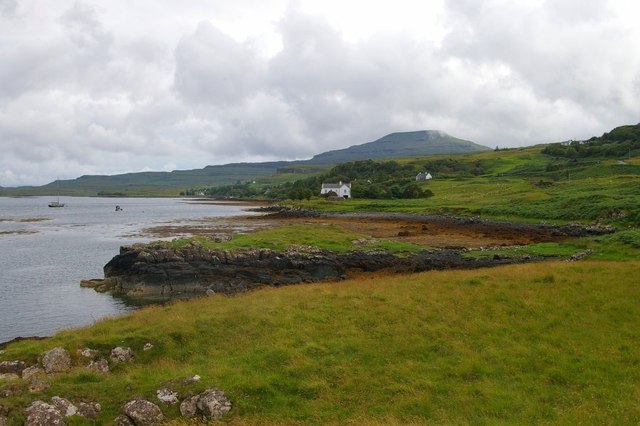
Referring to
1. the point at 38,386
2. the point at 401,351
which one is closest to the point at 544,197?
the point at 401,351

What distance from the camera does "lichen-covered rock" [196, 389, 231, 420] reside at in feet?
52.4

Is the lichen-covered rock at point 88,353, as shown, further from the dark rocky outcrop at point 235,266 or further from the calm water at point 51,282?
the dark rocky outcrop at point 235,266

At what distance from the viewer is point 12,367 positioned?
66.2 feet

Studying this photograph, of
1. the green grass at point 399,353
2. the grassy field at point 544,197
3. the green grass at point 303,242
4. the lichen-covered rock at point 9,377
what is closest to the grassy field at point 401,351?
the green grass at point 399,353

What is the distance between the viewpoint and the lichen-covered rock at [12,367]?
65.6 ft

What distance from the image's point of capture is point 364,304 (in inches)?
1021

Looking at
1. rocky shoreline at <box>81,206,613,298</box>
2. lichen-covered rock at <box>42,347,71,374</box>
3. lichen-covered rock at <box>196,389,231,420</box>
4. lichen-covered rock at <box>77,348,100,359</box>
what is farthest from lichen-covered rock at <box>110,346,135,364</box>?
rocky shoreline at <box>81,206,613,298</box>

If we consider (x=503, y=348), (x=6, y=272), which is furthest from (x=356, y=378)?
(x=6, y=272)

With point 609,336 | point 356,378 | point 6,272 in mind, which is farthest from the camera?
point 6,272

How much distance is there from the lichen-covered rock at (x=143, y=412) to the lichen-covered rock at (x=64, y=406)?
1.54 m

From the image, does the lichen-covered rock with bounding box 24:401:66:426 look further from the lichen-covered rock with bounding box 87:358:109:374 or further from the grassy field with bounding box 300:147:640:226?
the grassy field with bounding box 300:147:640:226

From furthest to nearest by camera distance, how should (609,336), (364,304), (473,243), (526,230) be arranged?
(526,230), (473,243), (364,304), (609,336)

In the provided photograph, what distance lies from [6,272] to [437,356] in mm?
59092

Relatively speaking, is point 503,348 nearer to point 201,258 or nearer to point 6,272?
point 201,258
